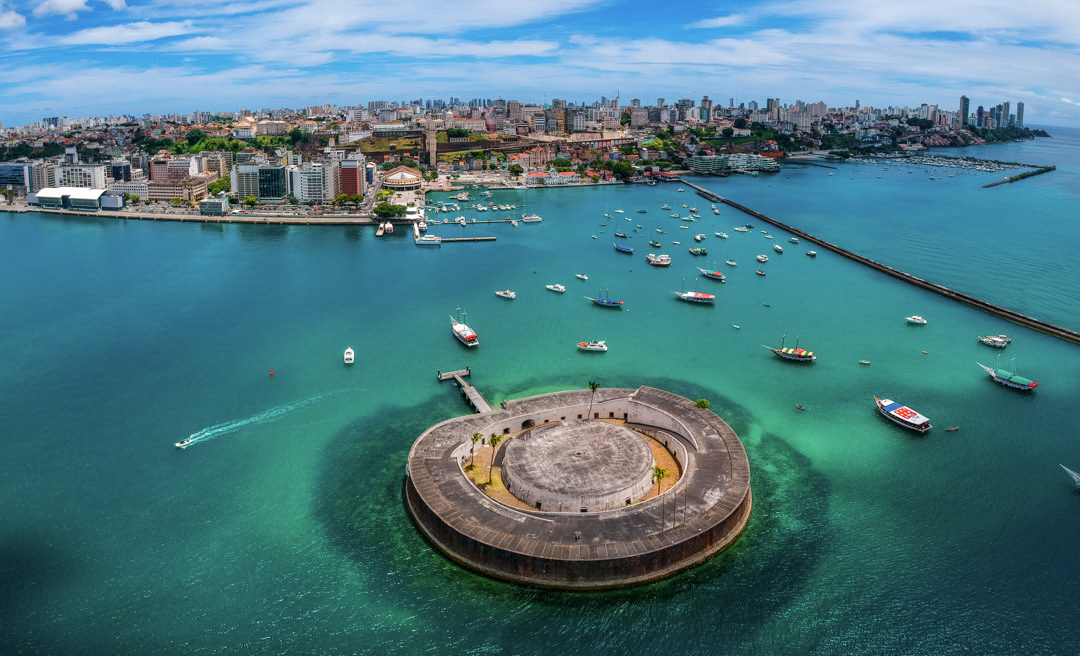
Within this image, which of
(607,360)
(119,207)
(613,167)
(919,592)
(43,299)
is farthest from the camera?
(613,167)

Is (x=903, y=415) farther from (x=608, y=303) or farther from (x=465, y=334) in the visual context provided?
(x=465, y=334)

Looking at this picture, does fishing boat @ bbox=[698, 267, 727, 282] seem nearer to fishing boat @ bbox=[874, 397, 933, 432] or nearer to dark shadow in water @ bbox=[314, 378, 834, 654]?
fishing boat @ bbox=[874, 397, 933, 432]

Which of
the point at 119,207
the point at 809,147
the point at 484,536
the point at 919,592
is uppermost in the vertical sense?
the point at 809,147

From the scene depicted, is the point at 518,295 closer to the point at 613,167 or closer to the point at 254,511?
the point at 254,511

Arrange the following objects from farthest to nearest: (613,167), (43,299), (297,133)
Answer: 1. (297,133)
2. (613,167)
3. (43,299)

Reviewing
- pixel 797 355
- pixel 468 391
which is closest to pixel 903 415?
pixel 797 355

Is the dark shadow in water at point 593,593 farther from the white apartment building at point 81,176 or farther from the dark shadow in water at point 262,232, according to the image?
the white apartment building at point 81,176

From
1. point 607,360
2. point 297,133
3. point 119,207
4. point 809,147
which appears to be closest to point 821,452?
point 607,360
